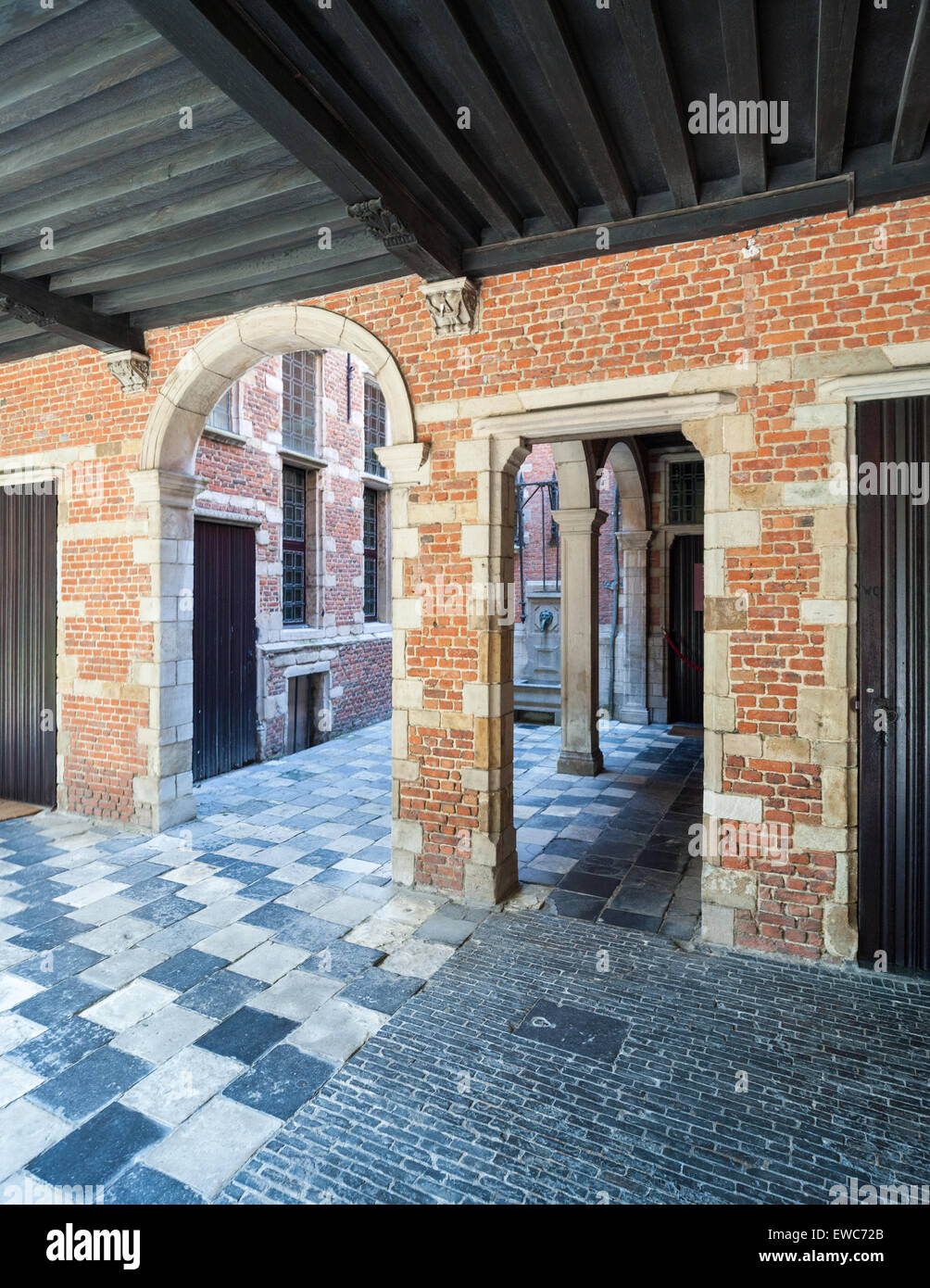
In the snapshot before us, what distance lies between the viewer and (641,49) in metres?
2.77

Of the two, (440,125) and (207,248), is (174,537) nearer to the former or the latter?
(207,248)

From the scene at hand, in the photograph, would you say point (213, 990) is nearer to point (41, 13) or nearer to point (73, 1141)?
point (73, 1141)

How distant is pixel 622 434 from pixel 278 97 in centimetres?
263

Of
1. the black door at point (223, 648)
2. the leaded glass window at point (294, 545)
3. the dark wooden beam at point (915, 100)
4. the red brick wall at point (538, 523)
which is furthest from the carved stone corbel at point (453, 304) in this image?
the red brick wall at point (538, 523)

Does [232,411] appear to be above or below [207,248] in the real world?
above

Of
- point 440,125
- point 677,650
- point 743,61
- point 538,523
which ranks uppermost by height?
point 440,125

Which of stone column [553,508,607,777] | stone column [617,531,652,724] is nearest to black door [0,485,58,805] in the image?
stone column [553,508,607,777]

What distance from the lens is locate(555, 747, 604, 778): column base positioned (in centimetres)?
786

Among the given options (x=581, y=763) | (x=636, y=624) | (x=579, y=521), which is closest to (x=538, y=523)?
(x=636, y=624)

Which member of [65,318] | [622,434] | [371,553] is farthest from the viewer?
[371,553]

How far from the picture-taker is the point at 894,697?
364cm

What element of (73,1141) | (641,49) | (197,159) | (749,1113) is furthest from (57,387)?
(749,1113)

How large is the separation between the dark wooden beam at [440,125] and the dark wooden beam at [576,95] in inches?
20.7

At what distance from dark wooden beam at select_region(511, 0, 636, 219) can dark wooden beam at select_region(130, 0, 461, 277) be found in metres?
0.92
